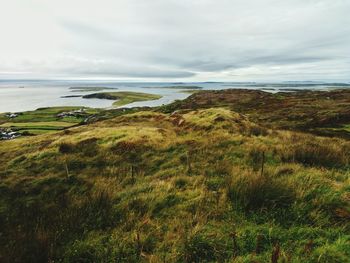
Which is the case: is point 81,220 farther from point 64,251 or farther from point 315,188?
point 315,188

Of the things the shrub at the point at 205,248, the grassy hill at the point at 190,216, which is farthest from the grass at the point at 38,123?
the shrub at the point at 205,248

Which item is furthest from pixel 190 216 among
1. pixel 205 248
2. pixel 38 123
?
pixel 38 123

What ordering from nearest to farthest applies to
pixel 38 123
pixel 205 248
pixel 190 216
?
pixel 205 248 < pixel 190 216 < pixel 38 123

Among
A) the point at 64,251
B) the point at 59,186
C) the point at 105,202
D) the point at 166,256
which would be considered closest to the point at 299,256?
the point at 166,256

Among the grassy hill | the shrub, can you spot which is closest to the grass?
the grassy hill

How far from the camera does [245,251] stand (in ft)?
13.5

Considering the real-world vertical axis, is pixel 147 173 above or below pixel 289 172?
below

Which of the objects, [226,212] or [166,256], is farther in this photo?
[226,212]

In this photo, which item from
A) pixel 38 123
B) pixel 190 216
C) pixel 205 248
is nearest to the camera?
pixel 205 248

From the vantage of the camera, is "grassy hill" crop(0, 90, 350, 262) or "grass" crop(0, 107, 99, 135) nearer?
"grassy hill" crop(0, 90, 350, 262)

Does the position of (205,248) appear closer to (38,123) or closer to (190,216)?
(190,216)

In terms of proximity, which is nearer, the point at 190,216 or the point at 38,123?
the point at 190,216

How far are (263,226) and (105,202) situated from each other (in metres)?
3.75

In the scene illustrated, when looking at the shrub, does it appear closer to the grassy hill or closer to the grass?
the grassy hill
